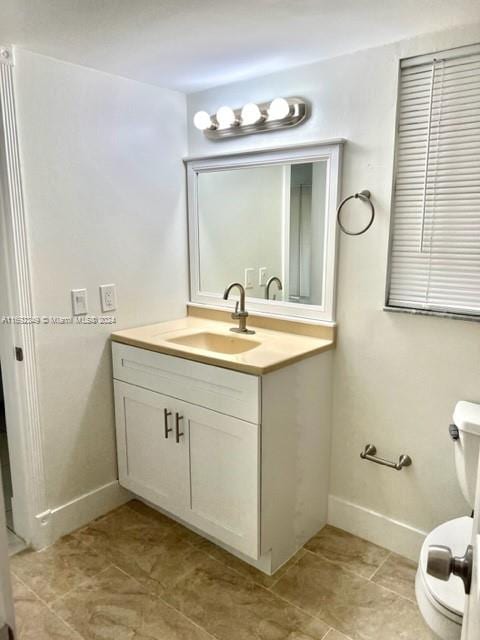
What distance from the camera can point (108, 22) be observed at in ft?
Answer: 5.23

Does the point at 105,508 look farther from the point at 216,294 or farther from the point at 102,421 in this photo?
the point at 216,294

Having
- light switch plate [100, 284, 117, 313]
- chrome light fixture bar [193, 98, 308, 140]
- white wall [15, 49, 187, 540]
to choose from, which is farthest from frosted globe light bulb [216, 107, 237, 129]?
light switch plate [100, 284, 117, 313]

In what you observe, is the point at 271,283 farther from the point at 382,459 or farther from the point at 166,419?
the point at 382,459

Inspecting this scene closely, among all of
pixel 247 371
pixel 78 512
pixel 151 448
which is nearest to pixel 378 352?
pixel 247 371

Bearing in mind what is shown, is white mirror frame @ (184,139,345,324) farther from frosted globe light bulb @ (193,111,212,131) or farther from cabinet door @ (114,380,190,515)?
cabinet door @ (114,380,190,515)

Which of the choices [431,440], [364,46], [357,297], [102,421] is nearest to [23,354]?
[102,421]

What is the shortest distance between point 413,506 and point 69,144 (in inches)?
84.1

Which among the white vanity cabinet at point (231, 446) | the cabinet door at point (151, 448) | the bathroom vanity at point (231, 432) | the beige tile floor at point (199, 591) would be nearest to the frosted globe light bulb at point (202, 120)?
the bathroom vanity at point (231, 432)

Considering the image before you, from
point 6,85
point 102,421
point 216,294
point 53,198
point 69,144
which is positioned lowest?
point 102,421

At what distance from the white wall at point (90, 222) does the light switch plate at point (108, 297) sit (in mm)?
30

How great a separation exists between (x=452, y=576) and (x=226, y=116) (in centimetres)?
206

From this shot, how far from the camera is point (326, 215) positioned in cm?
209

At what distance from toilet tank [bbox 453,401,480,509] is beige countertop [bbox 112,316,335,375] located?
63 centimetres

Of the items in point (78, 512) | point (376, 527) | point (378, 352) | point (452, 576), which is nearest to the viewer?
point (452, 576)
